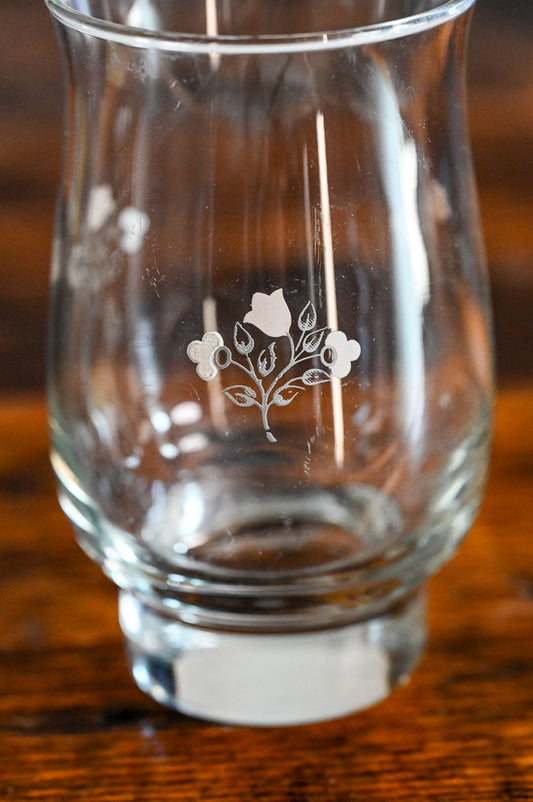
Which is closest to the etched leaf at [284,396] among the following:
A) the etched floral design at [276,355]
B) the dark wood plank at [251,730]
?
the etched floral design at [276,355]

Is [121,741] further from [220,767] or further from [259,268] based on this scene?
[259,268]

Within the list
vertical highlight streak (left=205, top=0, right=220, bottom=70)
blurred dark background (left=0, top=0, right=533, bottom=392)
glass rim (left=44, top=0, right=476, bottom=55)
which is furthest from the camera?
blurred dark background (left=0, top=0, right=533, bottom=392)

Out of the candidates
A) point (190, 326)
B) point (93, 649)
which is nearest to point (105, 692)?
point (93, 649)

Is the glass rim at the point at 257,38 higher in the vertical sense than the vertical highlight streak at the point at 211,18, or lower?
lower

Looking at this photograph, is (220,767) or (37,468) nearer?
(220,767)

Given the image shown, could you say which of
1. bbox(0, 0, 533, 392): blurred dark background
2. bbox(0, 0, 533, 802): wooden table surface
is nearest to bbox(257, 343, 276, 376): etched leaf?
bbox(0, 0, 533, 802): wooden table surface

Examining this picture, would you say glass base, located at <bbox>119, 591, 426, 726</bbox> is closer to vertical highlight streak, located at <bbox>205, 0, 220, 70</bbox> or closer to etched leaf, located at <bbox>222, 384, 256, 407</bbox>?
etched leaf, located at <bbox>222, 384, 256, 407</bbox>

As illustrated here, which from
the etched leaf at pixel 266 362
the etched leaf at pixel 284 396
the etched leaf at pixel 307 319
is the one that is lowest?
the etched leaf at pixel 284 396

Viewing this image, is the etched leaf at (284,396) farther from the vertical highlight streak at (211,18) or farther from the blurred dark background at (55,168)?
the blurred dark background at (55,168)
